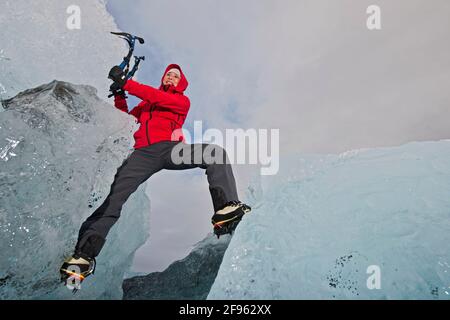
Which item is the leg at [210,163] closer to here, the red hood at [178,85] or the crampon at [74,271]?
the red hood at [178,85]

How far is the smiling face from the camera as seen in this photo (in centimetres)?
378

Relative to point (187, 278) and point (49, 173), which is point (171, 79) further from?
point (187, 278)

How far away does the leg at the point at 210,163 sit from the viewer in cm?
296

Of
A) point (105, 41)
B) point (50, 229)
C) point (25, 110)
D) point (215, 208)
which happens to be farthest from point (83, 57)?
point (215, 208)

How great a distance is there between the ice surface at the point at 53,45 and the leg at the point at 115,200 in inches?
100

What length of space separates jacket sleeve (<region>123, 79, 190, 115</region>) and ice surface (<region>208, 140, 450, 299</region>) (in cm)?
192

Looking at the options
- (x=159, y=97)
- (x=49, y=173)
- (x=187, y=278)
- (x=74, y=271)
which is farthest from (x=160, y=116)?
(x=187, y=278)

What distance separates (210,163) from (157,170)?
630 millimetres

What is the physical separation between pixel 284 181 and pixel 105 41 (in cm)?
423

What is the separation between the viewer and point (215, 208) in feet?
9.26

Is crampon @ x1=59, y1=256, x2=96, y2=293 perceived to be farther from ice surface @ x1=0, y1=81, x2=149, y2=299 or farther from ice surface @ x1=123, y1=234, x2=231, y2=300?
ice surface @ x1=123, y1=234, x2=231, y2=300

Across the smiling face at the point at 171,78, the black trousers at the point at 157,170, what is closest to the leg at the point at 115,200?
the black trousers at the point at 157,170

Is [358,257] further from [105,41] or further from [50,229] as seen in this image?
[105,41]

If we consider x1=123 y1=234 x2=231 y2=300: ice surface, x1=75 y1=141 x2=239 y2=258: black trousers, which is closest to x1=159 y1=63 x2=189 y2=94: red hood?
x1=75 y1=141 x2=239 y2=258: black trousers
